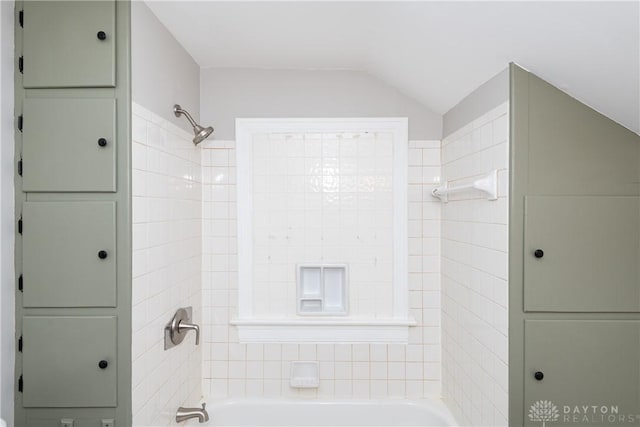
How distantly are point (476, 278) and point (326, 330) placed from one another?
0.92 m

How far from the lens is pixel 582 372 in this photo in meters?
1.59

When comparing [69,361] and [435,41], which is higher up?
[435,41]

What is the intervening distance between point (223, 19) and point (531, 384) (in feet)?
6.12

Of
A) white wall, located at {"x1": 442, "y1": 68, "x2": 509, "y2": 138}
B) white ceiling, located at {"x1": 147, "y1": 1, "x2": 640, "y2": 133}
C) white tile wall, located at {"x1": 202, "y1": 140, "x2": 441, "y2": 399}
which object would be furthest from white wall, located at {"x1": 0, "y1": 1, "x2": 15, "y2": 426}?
white wall, located at {"x1": 442, "y1": 68, "x2": 509, "y2": 138}

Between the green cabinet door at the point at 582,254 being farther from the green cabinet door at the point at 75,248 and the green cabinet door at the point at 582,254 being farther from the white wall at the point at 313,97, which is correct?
the green cabinet door at the point at 75,248

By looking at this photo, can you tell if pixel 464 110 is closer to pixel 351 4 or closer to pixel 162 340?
pixel 351 4

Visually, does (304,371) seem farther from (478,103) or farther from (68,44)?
(68,44)

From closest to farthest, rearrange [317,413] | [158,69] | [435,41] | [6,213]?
[6,213] → [435,41] → [158,69] → [317,413]

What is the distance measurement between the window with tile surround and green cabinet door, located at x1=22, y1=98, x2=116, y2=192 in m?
0.97

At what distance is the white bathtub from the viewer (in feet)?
8.16

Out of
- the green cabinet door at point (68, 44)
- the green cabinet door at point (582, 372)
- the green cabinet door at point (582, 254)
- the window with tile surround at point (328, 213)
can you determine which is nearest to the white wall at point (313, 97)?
the window with tile surround at point (328, 213)

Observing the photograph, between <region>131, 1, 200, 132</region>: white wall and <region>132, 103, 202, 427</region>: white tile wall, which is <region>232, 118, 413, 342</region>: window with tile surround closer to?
<region>132, 103, 202, 427</region>: white tile wall

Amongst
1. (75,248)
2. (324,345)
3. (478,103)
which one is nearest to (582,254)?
(478,103)

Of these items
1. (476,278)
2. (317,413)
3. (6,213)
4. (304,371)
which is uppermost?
(6,213)
